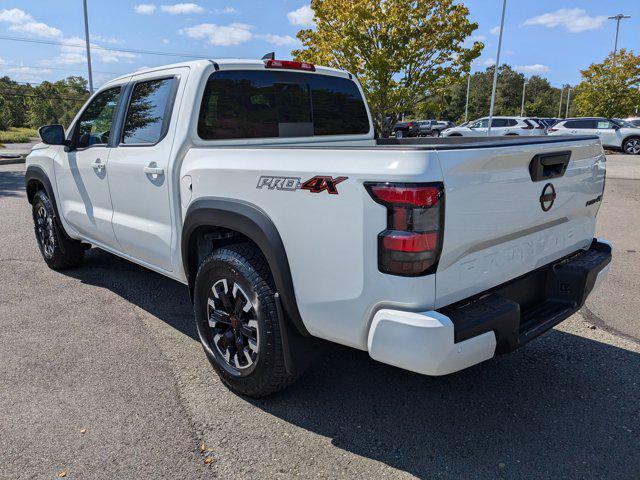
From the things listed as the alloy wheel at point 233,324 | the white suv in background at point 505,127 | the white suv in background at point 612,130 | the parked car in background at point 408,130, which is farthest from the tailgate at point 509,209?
the parked car in background at point 408,130

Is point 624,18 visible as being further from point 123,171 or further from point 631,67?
point 123,171

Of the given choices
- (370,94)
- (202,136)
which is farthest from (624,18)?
(202,136)

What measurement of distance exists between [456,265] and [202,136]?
1.90 m

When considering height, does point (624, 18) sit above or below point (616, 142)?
above

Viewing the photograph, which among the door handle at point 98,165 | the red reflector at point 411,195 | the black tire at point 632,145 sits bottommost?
the black tire at point 632,145

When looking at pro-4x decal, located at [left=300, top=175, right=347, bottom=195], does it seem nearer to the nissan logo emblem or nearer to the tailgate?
the tailgate

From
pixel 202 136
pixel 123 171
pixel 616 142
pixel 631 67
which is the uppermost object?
pixel 631 67

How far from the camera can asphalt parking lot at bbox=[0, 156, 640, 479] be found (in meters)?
2.47

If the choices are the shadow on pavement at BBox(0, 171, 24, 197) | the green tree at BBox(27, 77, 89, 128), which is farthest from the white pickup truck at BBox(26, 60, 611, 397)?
the green tree at BBox(27, 77, 89, 128)

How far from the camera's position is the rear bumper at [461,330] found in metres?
2.11

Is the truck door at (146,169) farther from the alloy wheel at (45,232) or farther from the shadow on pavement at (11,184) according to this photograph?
the shadow on pavement at (11,184)

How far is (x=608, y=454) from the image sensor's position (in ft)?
8.26

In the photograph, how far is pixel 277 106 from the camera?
3727mm

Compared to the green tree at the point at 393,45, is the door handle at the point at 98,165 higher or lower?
lower
